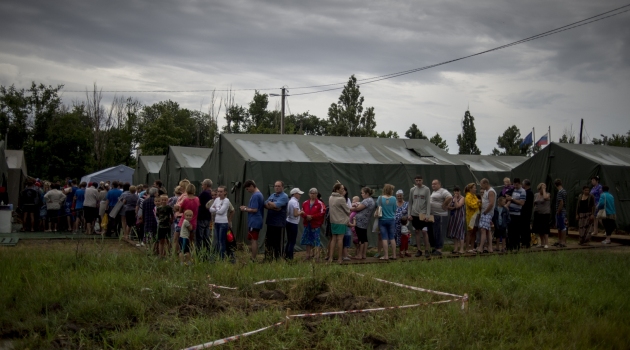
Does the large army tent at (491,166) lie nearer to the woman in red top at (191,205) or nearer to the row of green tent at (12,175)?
the woman in red top at (191,205)

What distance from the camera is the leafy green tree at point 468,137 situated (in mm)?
55375

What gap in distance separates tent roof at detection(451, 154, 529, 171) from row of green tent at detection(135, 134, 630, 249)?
1.11 meters

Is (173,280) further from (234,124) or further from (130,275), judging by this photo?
(234,124)

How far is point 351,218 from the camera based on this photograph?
44.0 feet

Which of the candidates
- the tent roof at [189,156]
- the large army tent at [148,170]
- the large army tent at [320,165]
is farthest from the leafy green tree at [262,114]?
the large army tent at [320,165]

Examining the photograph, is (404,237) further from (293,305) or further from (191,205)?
(293,305)

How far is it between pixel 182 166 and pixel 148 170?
621 centimetres

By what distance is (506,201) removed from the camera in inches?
559

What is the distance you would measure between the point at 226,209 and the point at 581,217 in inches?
407

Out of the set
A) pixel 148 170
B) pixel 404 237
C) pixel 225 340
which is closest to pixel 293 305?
pixel 225 340

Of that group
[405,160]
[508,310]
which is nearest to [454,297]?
[508,310]

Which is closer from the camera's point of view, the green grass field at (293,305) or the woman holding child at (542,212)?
the green grass field at (293,305)

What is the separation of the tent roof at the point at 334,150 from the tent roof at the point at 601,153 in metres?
5.07

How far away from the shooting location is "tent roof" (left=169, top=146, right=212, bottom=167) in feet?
72.8
